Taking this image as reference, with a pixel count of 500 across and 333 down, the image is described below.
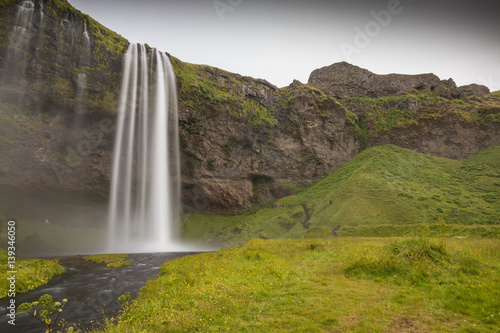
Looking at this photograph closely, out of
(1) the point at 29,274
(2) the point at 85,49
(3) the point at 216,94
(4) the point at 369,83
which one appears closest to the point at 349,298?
(1) the point at 29,274

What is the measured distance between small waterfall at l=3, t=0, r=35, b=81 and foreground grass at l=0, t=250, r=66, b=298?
35012 mm

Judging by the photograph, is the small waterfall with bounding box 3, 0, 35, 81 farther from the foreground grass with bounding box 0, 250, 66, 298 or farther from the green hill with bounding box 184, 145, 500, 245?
the green hill with bounding box 184, 145, 500, 245

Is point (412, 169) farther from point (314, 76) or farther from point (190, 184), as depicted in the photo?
point (314, 76)

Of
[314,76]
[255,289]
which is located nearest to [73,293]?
[255,289]

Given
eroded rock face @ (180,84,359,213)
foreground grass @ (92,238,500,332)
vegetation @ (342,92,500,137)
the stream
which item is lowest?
the stream

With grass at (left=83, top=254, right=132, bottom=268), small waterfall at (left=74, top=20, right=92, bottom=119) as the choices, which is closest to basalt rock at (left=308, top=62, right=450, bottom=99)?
small waterfall at (left=74, top=20, right=92, bottom=119)

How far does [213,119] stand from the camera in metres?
67.9

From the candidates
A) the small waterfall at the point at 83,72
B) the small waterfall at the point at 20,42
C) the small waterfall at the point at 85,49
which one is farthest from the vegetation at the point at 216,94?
the small waterfall at the point at 20,42

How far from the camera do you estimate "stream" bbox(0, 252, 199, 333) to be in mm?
12258

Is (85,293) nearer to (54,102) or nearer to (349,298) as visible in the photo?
(349,298)

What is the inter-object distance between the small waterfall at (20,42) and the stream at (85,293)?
3819 centimetres

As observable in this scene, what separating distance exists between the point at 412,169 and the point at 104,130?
239 ft

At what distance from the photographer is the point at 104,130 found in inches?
2136

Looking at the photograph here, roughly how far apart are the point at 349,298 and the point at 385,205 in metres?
40.4
